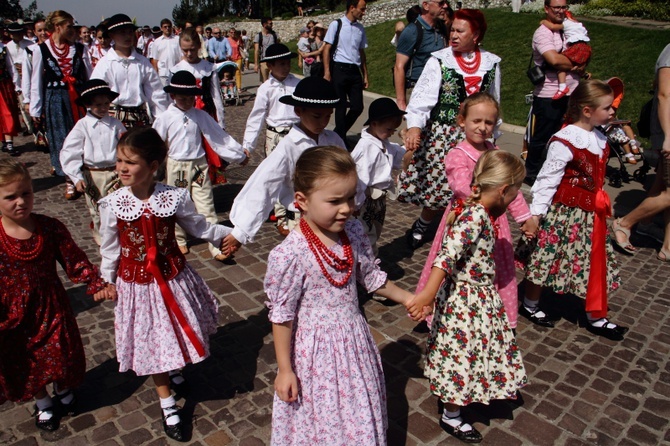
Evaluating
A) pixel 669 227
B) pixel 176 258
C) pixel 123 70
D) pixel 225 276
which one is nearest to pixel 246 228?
pixel 176 258

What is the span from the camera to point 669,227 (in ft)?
19.8

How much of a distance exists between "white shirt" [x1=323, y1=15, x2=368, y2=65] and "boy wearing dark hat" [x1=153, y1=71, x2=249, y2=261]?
3.51 m

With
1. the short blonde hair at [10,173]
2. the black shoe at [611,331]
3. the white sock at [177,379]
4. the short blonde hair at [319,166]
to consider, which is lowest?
the black shoe at [611,331]

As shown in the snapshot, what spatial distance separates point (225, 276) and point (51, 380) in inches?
88.9

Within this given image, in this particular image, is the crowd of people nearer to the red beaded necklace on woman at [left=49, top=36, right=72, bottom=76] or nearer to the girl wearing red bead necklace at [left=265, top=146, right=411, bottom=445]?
the girl wearing red bead necklace at [left=265, top=146, right=411, bottom=445]

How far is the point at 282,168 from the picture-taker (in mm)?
3920

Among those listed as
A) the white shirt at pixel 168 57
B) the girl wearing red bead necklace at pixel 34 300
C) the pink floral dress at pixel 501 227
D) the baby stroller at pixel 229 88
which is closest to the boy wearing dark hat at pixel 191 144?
the girl wearing red bead necklace at pixel 34 300

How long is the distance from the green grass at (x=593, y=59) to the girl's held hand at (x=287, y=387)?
10.6m

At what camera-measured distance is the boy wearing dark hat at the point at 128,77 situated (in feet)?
20.3

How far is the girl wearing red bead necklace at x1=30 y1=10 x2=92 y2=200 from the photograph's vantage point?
7324 millimetres

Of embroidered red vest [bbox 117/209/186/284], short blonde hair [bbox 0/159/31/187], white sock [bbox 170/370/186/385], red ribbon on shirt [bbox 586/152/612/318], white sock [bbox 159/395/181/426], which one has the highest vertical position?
short blonde hair [bbox 0/159/31/187]

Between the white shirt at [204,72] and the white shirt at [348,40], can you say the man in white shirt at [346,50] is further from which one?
the white shirt at [204,72]

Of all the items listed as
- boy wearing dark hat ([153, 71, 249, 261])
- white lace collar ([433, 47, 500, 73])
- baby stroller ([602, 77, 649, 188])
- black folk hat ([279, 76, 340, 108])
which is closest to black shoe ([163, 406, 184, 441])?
black folk hat ([279, 76, 340, 108])

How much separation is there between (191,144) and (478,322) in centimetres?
378
